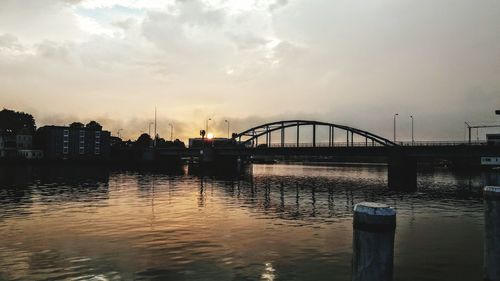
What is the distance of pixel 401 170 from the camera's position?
8338 centimetres

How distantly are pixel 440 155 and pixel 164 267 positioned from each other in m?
77.0

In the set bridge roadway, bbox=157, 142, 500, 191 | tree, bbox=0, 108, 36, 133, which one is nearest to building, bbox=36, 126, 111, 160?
tree, bbox=0, 108, 36, 133

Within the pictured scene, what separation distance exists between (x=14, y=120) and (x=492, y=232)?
20993 centimetres

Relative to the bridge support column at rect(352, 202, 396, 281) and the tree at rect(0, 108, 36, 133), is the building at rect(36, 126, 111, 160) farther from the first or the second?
the bridge support column at rect(352, 202, 396, 281)

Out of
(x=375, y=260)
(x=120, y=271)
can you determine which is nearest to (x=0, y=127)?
(x=120, y=271)

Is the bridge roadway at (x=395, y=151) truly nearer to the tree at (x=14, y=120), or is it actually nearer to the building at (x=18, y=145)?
the building at (x=18, y=145)

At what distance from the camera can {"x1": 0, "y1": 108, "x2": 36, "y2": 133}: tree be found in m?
181

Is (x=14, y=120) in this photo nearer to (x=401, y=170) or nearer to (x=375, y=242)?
(x=401, y=170)

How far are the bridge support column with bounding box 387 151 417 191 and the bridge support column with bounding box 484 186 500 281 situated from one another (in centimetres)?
6630

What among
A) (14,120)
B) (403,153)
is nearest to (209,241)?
(403,153)

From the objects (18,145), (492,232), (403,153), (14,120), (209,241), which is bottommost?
(209,241)

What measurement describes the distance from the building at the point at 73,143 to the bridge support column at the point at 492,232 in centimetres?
15681

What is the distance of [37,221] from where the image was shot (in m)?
28.7

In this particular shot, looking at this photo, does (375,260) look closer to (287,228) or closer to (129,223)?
(287,228)
